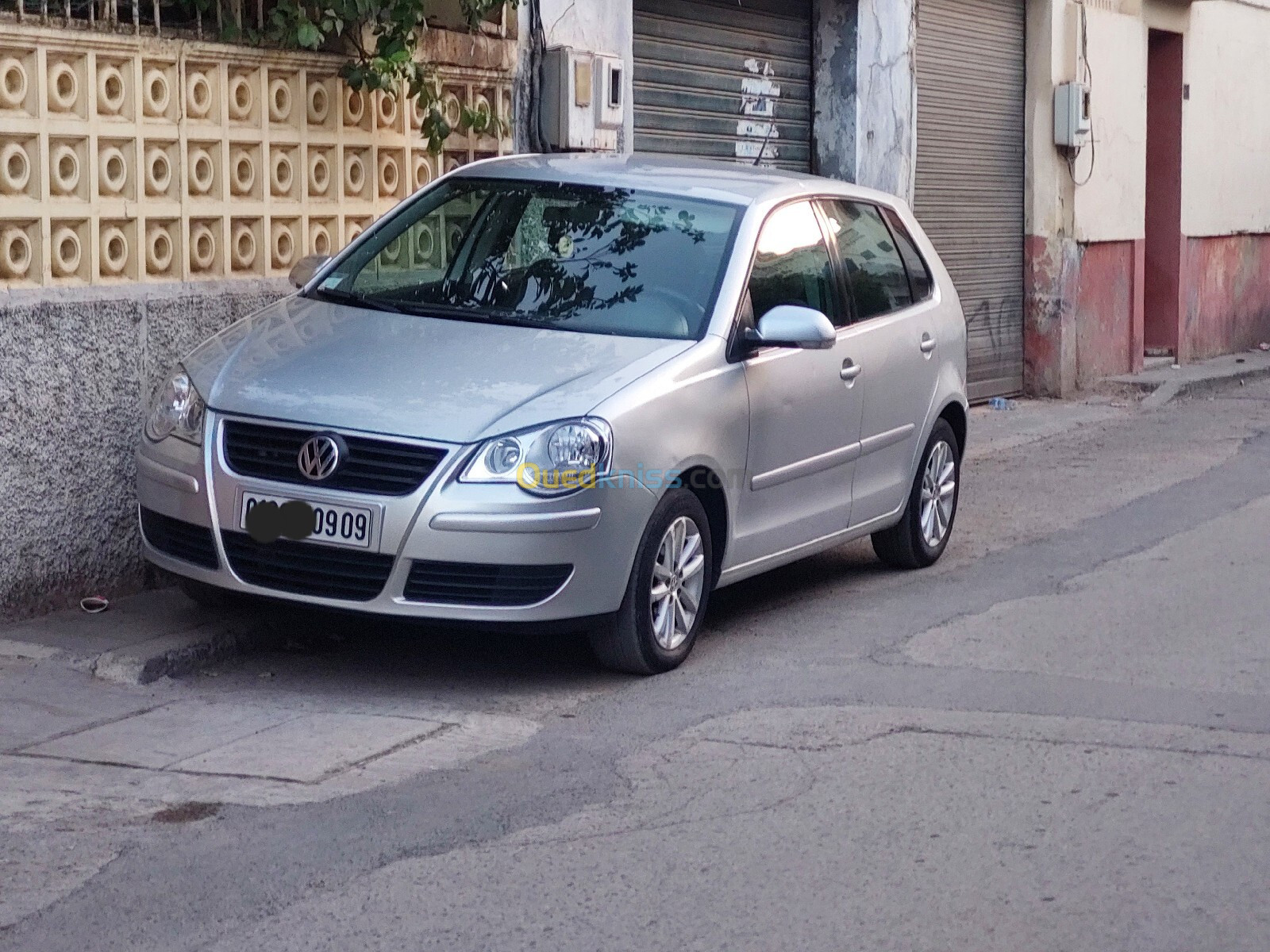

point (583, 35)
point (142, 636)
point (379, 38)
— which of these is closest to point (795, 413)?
point (142, 636)

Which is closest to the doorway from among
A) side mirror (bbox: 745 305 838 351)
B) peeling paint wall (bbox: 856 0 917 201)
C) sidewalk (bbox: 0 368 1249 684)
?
peeling paint wall (bbox: 856 0 917 201)

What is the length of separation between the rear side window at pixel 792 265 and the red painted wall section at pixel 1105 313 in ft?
33.4

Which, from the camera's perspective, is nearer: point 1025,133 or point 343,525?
point 343,525

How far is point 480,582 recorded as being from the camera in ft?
19.7

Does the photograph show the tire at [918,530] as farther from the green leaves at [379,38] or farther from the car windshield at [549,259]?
the green leaves at [379,38]

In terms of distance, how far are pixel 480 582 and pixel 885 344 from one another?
2637mm

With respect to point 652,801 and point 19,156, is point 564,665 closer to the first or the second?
point 652,801

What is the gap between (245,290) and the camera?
27.4ft

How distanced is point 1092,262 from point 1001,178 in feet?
5.25

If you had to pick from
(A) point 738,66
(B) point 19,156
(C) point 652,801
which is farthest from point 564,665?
(A) point 738,66

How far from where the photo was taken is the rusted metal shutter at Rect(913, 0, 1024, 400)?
609 inches

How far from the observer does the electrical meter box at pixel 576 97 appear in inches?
416

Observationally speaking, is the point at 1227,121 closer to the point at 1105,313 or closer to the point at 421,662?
the point at 1105,313

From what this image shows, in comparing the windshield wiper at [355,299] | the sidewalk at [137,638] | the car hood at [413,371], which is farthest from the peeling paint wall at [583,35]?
the sidewalk at [137,638]
